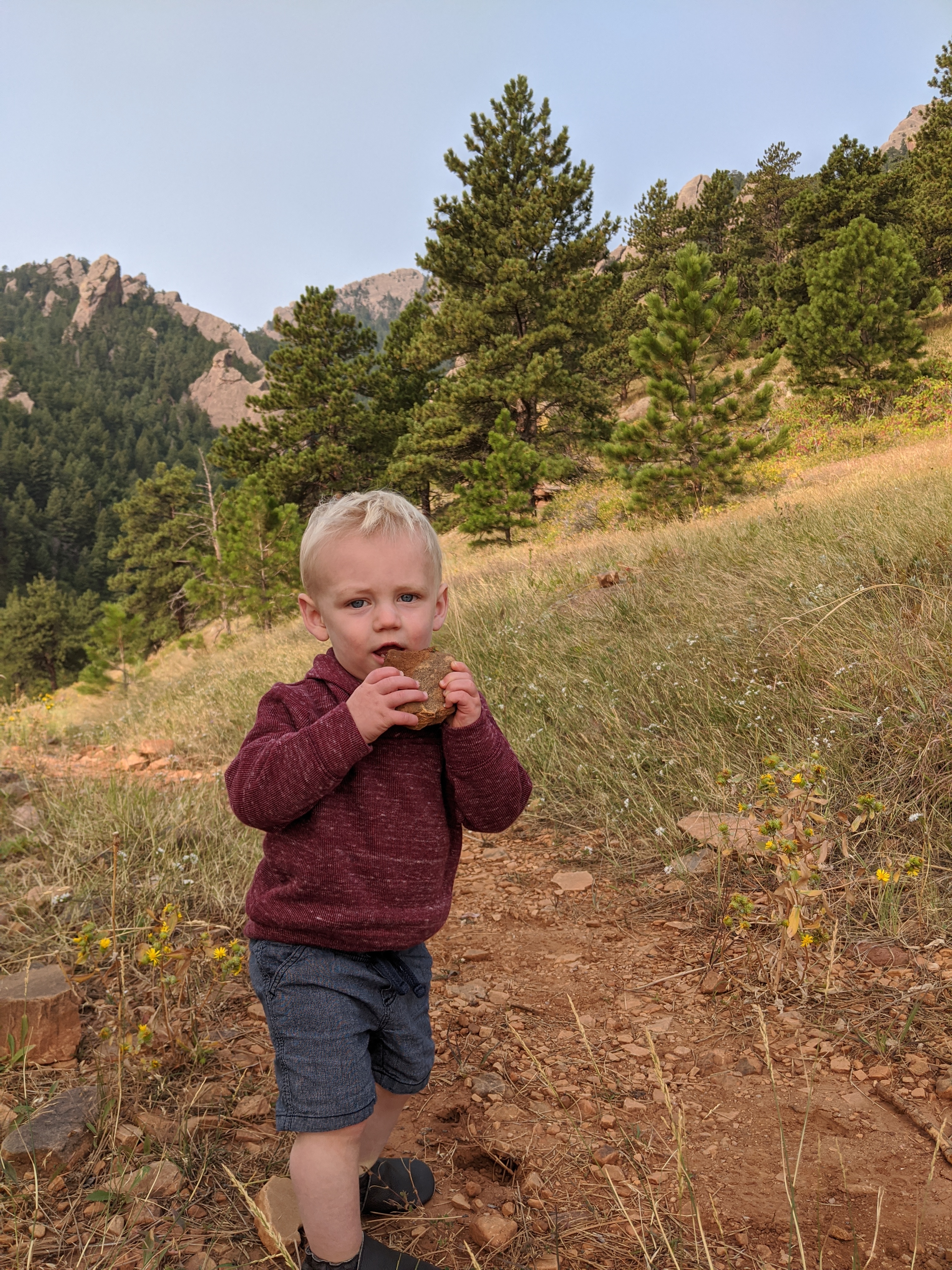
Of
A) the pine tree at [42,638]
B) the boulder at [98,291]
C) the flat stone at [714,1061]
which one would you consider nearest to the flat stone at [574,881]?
the flat stone at [714,1061]

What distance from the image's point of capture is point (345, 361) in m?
21.8

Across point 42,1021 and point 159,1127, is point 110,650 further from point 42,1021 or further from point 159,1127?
point 159,1127

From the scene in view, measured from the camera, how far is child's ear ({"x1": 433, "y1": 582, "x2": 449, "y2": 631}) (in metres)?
1.64

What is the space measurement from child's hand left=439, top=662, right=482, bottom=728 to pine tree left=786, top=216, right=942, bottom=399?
1922 cm

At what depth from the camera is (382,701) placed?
Answer: 4.55ft

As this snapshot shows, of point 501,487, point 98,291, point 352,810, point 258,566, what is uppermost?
point 98,291

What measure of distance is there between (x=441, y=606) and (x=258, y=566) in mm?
14573

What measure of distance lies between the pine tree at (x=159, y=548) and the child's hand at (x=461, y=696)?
28.5 meters

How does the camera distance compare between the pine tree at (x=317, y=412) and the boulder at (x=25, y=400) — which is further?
the boulder at (x=25, y=400)

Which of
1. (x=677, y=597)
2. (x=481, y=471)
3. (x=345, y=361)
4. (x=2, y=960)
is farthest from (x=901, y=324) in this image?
(x=2, y=960)

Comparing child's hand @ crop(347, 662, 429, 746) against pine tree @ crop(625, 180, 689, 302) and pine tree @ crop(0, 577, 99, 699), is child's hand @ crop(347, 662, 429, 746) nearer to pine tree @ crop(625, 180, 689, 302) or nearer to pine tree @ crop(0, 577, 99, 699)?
pine tree @ crop(625, 180, 689, 302)

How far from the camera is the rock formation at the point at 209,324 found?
338ft

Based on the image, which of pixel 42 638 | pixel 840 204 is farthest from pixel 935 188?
pixel 42 638

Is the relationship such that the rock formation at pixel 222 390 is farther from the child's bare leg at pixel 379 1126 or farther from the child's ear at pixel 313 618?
the child's bare leg at pixel 379 1126
